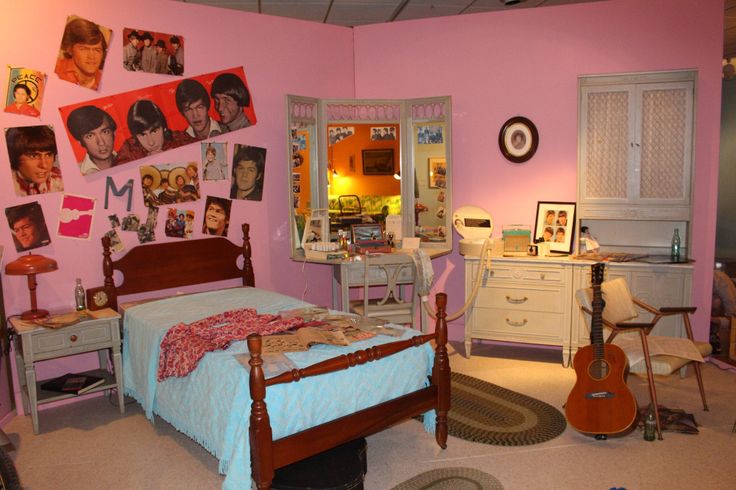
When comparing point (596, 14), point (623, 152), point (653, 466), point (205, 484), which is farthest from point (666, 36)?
point (205, 484)

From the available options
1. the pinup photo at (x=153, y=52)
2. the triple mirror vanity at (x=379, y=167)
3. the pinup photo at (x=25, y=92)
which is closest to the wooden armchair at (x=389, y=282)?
the triple mirror vanity at (x=379, y=167)

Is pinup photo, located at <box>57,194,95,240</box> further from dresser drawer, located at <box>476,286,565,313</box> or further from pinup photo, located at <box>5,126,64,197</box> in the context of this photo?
dresser drawer, located at <box>476,286,565,313</box>

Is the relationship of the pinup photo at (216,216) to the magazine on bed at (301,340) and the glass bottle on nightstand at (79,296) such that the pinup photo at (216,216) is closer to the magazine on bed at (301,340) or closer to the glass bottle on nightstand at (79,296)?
the glass bottle on nightstand at (79,296)

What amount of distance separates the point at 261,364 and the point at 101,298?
225 centimetres

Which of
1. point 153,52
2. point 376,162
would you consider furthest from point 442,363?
point 153,52

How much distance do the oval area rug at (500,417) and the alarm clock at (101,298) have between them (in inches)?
101

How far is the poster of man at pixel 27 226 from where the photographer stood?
4.13 metres

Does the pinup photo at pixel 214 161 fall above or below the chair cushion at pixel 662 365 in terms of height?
above

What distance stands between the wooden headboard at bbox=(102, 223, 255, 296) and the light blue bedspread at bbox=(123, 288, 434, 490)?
48cm

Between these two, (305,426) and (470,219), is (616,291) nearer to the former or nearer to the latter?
(470,219)

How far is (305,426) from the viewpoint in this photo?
2.93 meters

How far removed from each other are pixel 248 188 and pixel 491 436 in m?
2.87

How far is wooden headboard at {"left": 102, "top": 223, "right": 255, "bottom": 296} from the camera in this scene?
457 cm

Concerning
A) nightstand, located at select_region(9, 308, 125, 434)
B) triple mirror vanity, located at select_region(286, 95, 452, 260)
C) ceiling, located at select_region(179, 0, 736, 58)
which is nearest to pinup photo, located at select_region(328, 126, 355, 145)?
triple mirror vanity, located at select_region(286, 95, 452, 260)
